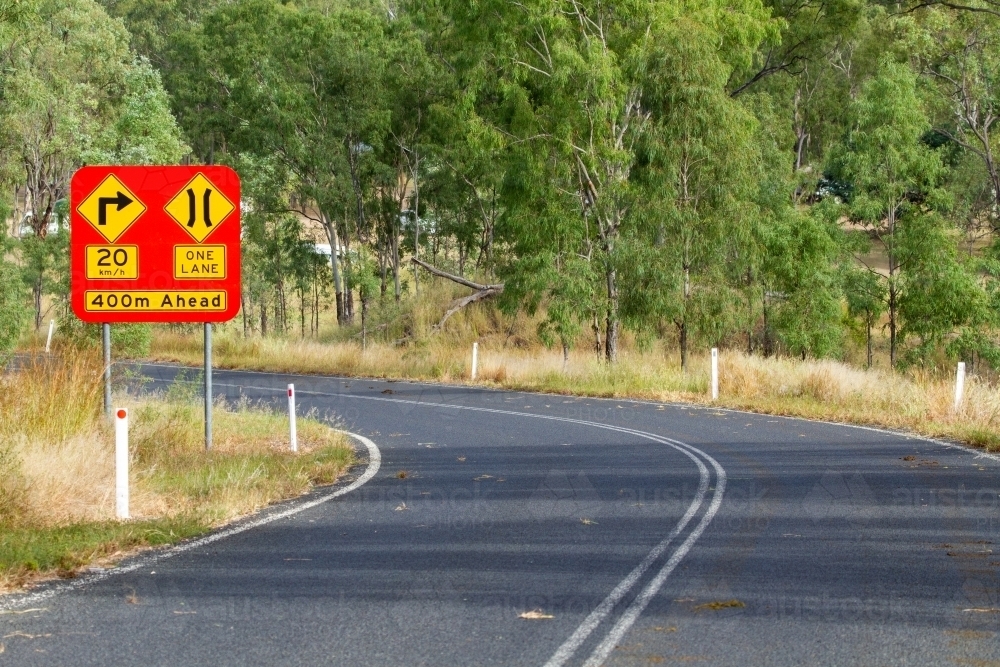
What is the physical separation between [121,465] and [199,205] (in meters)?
5.18

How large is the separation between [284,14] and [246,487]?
35755 mm

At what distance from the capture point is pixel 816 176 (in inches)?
1789

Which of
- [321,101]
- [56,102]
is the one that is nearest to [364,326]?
[321,101]

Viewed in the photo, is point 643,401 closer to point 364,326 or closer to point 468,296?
point 468,296

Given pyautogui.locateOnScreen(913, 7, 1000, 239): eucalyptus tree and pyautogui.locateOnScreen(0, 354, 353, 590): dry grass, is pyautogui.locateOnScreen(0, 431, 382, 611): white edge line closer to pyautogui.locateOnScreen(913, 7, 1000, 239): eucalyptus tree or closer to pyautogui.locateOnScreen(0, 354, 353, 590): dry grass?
pyautogui.locateOnScreen(0, 354, 353, 590): dry grass

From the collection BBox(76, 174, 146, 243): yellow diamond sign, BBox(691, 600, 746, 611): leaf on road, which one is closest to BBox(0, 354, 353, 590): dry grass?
BBox(76, 174, 146, 243): yellow diamond sign

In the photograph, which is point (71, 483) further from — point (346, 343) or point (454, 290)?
point (454, 290)

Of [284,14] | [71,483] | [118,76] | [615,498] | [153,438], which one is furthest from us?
[118,76]

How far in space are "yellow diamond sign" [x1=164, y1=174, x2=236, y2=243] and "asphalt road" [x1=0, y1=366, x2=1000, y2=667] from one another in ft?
11.5

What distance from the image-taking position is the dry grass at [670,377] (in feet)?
64.8

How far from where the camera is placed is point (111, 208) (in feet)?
47.8

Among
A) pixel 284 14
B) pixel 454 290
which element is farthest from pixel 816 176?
pixel 284 14

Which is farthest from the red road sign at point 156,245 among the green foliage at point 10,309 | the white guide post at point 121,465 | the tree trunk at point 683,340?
the green foliage at point 10,309

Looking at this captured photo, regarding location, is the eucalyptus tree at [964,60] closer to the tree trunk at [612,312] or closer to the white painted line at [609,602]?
the tree trunk at [612,312]
